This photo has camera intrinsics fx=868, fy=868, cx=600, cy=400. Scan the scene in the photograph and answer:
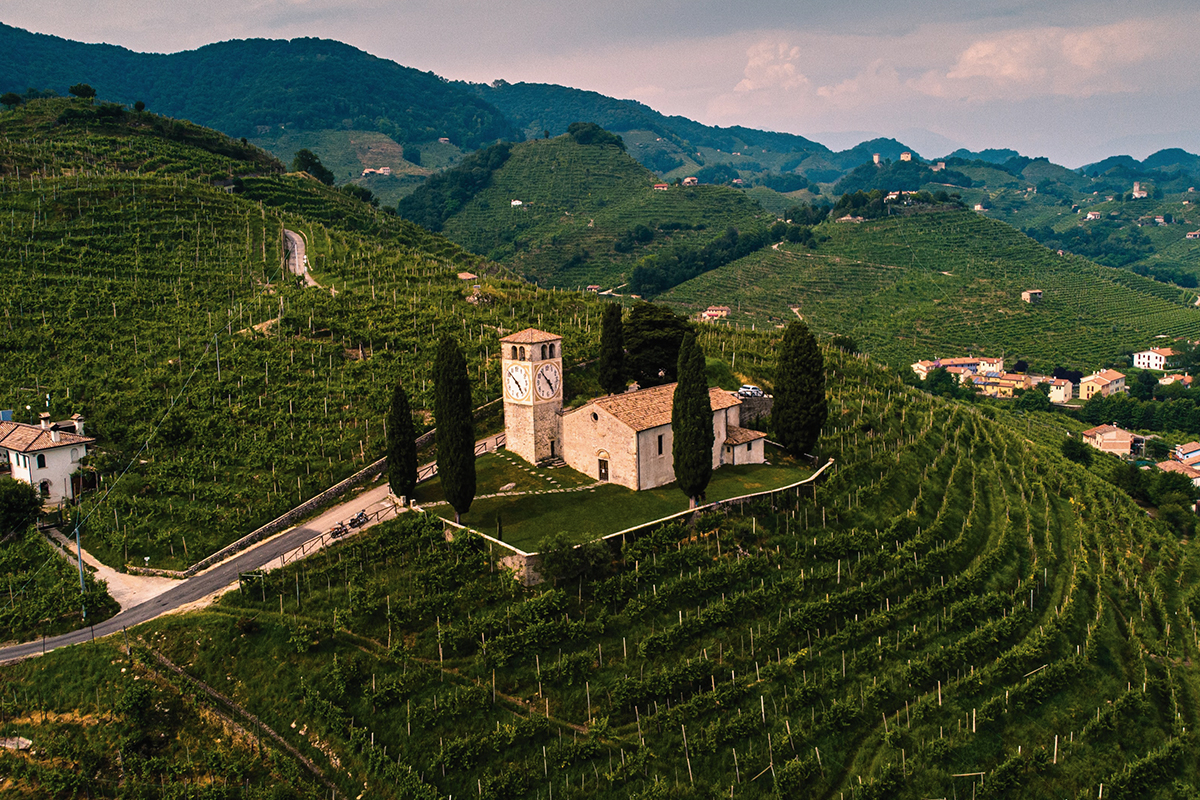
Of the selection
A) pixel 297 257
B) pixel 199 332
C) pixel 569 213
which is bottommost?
pixel 199 332

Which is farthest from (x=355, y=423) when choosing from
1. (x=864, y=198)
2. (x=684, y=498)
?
(x=864, y=198)

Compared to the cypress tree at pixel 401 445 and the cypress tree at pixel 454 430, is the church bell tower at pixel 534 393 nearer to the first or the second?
the cypress tree at pixel 454 430

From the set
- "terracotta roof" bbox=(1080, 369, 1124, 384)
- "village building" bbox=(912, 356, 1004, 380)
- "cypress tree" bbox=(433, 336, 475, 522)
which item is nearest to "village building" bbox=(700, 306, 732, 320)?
"village building" bbox=(912, 356, 1004, 380)

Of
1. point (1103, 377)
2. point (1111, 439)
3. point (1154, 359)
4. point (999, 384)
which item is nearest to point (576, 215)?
point (999, 384)

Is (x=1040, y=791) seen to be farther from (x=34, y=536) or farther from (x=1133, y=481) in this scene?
(x=1133, y=481)

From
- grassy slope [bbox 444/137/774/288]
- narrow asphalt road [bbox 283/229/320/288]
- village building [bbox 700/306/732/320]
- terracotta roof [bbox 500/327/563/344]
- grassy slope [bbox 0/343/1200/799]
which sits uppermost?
grassy slope [bbox 444/137/774/288]

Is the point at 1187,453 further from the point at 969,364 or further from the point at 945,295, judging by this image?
the point at 945,295

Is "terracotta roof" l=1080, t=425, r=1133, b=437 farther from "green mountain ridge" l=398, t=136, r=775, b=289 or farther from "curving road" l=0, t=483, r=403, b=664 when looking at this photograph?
"curving road" l=0, t=483, r=403, b=664
